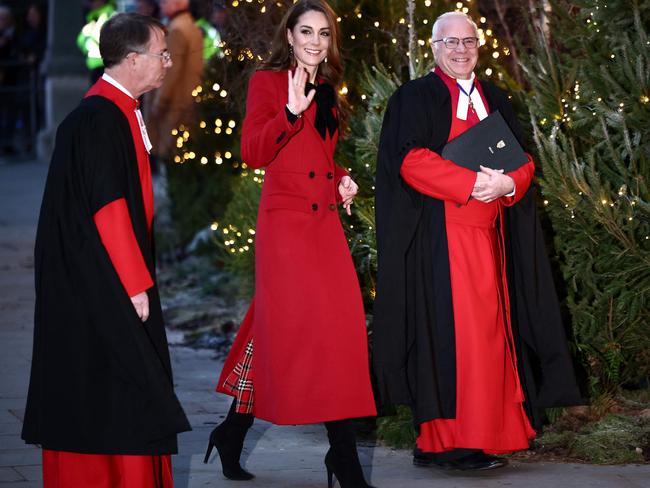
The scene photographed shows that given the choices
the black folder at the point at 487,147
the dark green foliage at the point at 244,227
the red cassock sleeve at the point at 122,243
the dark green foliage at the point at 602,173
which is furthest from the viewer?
the dark green foliage at the point at 244,227

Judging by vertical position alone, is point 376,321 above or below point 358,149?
below

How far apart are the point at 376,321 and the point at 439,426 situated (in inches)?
20.6

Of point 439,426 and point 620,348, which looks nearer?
point 439,426

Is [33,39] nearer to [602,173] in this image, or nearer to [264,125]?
[602,173]

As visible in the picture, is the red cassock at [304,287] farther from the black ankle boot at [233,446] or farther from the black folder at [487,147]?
the black folder at [487,147]

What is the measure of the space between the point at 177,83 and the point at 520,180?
570cm

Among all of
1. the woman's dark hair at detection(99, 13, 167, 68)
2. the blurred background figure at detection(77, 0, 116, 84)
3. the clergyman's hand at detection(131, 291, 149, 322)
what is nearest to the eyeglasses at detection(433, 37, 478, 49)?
the woman's dark hair at detection(99, 13, 167, 68)

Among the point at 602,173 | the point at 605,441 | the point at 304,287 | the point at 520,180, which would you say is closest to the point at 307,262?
the point at 304,287

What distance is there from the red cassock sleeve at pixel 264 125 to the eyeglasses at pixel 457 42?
0.73 meters

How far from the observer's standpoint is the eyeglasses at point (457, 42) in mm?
6164

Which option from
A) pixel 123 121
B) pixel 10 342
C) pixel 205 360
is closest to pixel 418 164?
pixel 123 121

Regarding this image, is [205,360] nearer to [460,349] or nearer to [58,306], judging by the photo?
[460,349]

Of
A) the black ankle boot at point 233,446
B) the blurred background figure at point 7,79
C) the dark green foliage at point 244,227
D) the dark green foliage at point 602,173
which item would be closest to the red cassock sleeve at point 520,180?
the dark green foliage at point 602,173

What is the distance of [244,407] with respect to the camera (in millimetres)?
6148
